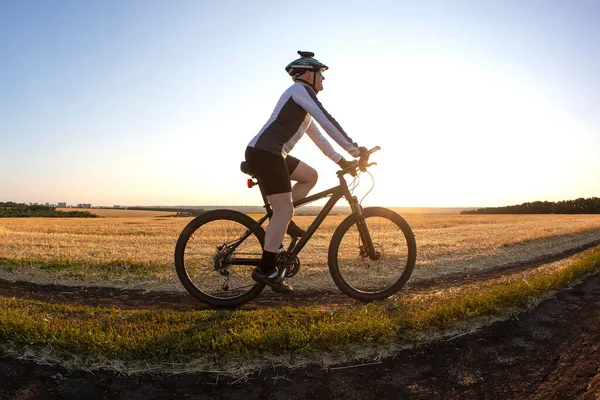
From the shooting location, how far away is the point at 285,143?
206 inches

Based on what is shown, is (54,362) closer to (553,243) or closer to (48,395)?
(48,395)

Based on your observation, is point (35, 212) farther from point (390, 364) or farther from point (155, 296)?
point (390, 364)

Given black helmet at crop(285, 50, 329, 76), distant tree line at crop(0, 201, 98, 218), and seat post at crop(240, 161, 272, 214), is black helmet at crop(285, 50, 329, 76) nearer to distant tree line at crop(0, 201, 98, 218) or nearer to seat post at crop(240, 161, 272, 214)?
seat post at crop(240, 161, 272, 214)

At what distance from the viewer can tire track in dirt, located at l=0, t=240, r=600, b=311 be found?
19.4 ft

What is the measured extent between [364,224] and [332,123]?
4.88 feet

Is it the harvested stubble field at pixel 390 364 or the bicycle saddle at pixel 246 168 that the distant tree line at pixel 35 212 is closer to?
the harvested stubble field at pixel 390 364

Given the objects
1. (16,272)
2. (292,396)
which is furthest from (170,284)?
(292,396)

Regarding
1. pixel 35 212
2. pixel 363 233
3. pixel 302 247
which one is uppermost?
pixel 363 233

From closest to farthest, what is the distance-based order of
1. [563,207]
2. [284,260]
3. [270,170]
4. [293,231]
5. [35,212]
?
[270,170] < [284,260] < [293,231] < [563,207] < [35,212]

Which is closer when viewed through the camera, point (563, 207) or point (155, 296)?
point (155, 296)

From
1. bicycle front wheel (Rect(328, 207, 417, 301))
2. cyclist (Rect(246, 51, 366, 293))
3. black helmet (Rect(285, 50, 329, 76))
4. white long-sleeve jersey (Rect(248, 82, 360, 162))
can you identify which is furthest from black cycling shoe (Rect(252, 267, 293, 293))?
black helmet (Rect(285, 50, 329, 76))

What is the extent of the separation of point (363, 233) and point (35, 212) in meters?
68.4

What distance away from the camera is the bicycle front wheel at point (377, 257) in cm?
565

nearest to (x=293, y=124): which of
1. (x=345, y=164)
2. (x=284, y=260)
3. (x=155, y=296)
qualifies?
(x=345, y=164)
